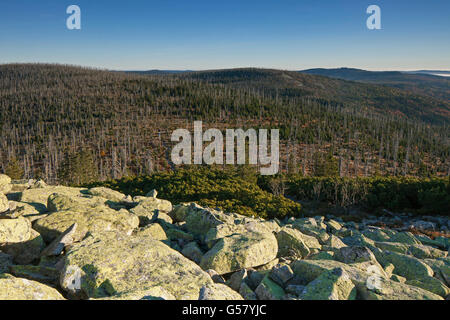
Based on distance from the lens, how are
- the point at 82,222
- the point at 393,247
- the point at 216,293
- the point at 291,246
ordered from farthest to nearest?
1. the point at 393,247
2. the point at 291,246
3. the point at 82,222
4. the point at 216,293

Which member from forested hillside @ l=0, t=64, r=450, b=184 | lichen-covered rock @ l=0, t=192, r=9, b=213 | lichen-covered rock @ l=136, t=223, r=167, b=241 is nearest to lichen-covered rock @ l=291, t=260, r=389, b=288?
lichen-covered rock @ l=136, t=223, r=167, b=241

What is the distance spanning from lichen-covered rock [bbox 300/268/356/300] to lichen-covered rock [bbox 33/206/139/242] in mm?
6269

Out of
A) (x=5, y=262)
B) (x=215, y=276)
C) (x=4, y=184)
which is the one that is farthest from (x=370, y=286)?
(x=4, y=184)

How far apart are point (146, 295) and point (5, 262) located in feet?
14.4

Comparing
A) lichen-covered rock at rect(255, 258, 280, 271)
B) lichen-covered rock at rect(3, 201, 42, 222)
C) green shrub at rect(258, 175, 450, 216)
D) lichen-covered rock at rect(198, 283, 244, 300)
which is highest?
lichen-covered rock at rect(3, 201, 42, 222)

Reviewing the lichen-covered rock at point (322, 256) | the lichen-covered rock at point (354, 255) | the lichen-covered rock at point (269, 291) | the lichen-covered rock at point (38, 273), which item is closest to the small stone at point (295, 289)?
the lichen-covered rock at point (269, 291)

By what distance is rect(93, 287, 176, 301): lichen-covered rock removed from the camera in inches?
194

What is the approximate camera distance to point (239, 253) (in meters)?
7.57

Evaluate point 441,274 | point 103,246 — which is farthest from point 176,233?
point 441,274

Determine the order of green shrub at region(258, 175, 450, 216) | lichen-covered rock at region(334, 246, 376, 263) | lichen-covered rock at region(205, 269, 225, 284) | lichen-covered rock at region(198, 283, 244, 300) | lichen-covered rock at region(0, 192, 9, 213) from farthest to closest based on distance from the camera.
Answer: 1. green shrub at region(258, 175, 450, 216)
2. lichen-covered rock at region(0, 192, 9, 213)
3. lichen-covered rock at region(334, 246, 376, 263)
4. lichen-covered rock at region(205, 269, 225, 284)
5. lichen-covered rock at region(198, 283, 244, 300)

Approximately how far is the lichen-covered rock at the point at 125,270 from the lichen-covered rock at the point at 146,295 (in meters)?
0.45

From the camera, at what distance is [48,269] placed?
6492mm

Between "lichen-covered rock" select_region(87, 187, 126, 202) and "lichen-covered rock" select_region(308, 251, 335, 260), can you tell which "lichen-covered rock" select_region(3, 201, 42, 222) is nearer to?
"lichen-covered rock" select_region(87, 187, 126, 202)

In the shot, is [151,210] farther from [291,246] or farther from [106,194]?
[291,246]
